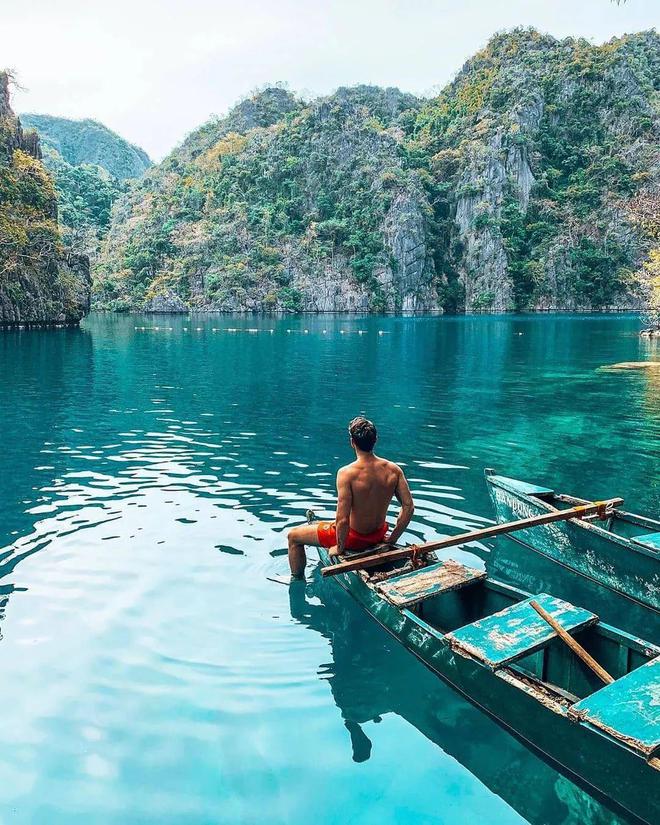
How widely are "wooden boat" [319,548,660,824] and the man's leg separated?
A: 0.78m

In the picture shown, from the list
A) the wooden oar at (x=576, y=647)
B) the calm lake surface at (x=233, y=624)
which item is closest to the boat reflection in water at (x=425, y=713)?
the calm lake surface at (x=233, y=624)

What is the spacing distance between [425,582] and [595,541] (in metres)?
3.02

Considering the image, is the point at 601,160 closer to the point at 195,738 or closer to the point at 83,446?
the point at 83,446

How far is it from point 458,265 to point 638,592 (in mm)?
124074

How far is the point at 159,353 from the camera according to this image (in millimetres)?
42812

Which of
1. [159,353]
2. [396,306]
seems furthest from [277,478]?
[396,306]

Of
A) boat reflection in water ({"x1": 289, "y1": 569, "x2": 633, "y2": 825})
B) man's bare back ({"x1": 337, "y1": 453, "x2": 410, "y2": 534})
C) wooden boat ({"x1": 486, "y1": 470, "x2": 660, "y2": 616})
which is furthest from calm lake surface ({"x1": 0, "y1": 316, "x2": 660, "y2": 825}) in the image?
man's bare back ({"x1": 337, "y1": 453, "x2": 410, "y2": 534})

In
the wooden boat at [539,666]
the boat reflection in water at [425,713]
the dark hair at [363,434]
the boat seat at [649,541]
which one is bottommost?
the boat reflection in water at [425,713]

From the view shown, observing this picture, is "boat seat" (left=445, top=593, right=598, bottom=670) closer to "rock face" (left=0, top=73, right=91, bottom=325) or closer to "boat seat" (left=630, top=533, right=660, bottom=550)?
"boat seat" (left=630, top=533, right=660, bottom=550)

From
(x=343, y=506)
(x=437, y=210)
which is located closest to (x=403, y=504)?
(x=343, y=506)

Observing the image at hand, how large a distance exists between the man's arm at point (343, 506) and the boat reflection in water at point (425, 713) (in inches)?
39.9

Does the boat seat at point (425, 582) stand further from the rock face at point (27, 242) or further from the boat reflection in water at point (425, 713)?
the rock face at point (27, 242)

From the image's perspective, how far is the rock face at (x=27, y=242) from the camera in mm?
57500

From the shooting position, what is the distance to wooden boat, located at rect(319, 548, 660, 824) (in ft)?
14.9
